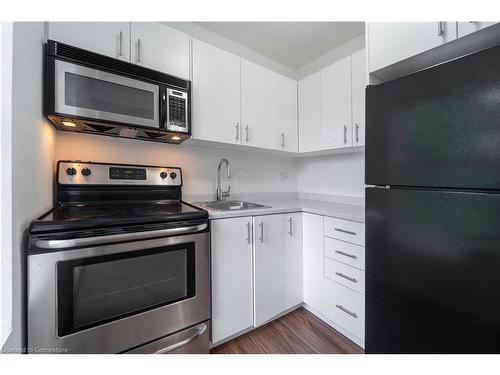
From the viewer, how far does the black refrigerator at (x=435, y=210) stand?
71 cm

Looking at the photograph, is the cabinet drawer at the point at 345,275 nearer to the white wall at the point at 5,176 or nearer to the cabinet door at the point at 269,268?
the cabinet door at the point at 269,268

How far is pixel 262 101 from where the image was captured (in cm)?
187

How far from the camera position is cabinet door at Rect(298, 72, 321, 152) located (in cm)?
197

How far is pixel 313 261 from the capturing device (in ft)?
5.65

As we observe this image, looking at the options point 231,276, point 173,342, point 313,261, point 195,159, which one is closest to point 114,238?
point 173,342

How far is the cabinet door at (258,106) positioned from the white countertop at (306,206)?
59cm

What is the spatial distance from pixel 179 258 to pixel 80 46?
4.28 ft

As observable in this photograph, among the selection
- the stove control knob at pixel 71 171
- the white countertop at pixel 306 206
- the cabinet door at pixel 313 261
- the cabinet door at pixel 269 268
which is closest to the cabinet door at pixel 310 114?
the white countertop at pixel 306 206

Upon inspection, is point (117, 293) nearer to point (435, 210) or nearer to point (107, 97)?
point (107, 97)

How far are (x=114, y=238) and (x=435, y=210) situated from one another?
142 centimetres

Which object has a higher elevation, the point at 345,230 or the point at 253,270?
the point at 345,230

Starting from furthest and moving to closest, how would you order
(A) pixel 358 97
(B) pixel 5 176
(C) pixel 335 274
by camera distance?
(A) pixel 358 97, (C) pixel 335 274, (B) pixel 5 176
